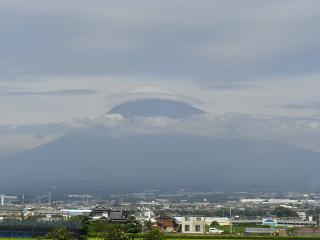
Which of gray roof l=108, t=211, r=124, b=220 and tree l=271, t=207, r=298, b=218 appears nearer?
gray roof l=108, t=211, r=124, b=220

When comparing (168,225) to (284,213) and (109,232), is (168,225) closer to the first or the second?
(109,232)

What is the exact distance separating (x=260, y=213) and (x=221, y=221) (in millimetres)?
22407

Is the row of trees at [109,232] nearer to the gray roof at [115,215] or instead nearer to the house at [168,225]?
the gray roof at [115,215]

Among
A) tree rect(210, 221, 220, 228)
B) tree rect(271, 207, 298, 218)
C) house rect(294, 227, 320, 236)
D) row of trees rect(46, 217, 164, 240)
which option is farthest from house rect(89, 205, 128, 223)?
tree rect(271, 207, 298, 218)

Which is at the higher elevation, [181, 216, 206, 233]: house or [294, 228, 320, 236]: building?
[181, 216, 206, 233]: house

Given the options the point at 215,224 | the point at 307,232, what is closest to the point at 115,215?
the point at 307,232

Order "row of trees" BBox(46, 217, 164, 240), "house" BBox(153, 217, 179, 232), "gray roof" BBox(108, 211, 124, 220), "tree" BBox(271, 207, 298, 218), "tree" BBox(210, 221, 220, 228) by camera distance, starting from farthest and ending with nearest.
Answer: "tree" BBox(271, 207, 298, 218)
"tree" BBox(210, 221, 220, 228)
"house" BBox(153, 217, 179, 232)
"gray roof" BBox(108, 211, 124, 220)
"row of trees" BBox(46, 217, 164, 240)

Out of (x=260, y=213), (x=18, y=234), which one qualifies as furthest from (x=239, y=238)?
(x=260, y=213)

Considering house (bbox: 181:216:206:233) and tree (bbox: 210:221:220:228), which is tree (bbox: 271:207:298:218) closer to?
tree (bbox: 210:221:220:228)

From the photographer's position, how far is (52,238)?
105 feet

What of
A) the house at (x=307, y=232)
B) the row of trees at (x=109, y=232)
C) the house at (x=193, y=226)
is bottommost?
the row of trees at (x=109, y=232)

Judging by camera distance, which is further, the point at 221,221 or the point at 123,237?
the point at 221,221

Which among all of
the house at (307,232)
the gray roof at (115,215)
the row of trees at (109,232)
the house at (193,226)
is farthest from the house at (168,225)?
the row of trees at (109,232)

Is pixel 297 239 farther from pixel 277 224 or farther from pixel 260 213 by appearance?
pixel 260 213
